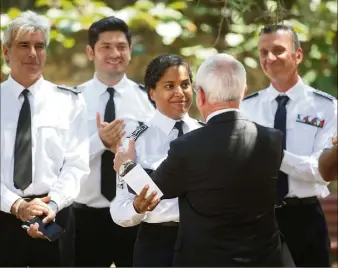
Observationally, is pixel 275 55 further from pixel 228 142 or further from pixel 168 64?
pixel 228 142

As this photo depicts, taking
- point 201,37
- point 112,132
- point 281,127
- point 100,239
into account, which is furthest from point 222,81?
point 201,37

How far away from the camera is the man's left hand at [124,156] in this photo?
368 centimetres

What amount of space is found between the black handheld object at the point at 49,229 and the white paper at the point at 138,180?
0.83 m

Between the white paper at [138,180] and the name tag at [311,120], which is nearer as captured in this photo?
the white paper at [138,180]

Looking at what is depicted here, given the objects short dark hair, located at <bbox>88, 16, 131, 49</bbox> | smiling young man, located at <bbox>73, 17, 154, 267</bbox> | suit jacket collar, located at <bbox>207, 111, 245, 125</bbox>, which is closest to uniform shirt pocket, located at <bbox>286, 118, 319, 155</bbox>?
smiling young man, located at <bbox>73, 17, 154, 267</bbox>

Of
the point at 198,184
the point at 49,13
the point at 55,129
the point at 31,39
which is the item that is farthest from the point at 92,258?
the point at 49,13

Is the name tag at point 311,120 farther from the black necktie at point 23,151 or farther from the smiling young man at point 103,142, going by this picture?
the black necktie at point 23,151

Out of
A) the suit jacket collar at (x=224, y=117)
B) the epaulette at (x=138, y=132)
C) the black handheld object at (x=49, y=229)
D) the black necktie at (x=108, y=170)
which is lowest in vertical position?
the black handheld object at (x=49, y=229)

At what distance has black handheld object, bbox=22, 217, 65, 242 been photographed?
4.24 metres

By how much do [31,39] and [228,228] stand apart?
6.00 ft

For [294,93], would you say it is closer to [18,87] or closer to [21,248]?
[18,87]

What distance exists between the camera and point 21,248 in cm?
445

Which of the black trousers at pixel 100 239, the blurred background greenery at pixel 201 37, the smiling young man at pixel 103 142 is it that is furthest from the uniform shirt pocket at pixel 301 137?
the blurred background greenery at pixel 201 37

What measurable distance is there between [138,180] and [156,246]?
0.48 m
